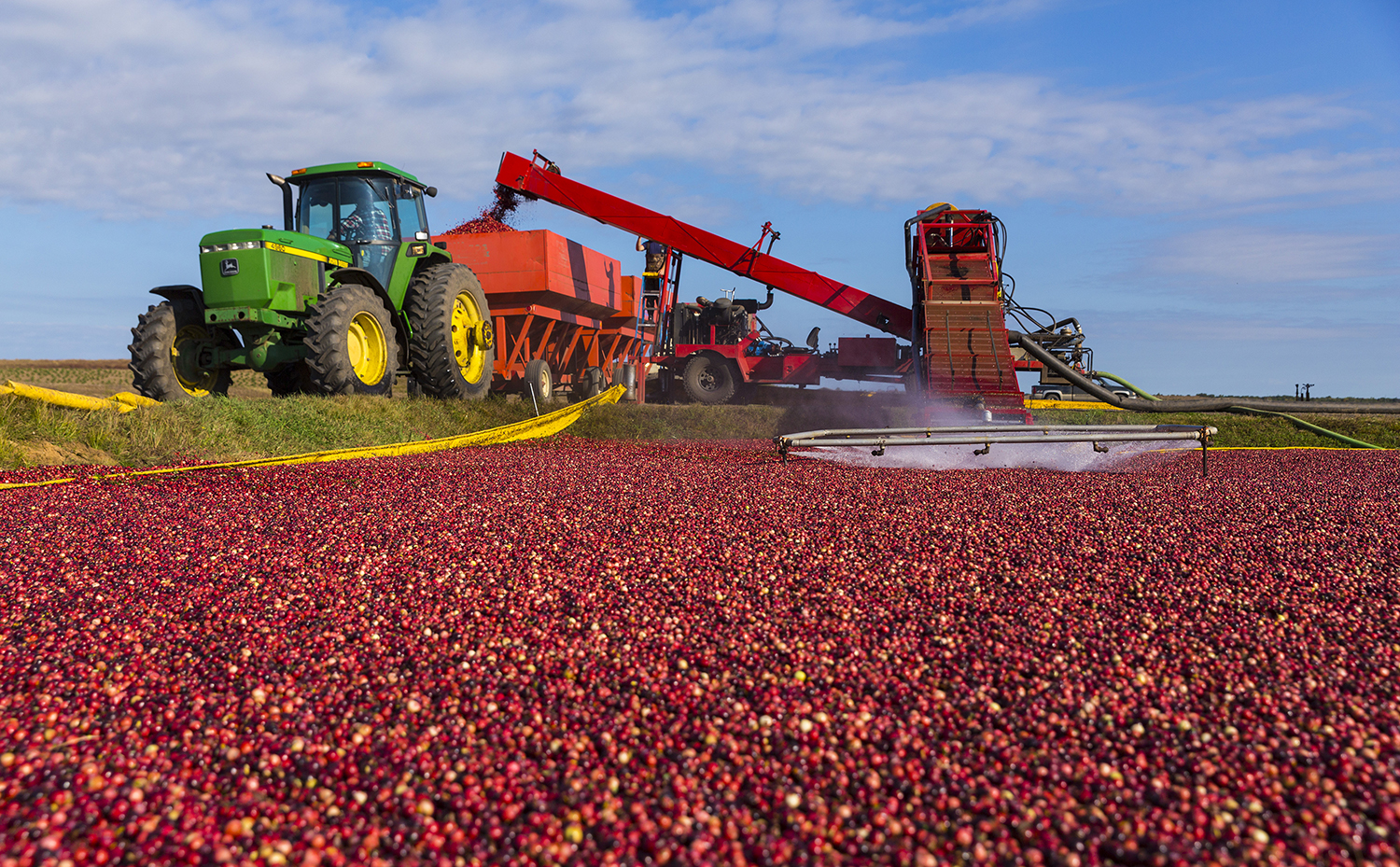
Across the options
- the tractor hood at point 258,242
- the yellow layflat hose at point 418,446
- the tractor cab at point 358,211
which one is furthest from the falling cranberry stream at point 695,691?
the tractor cab at point 358,211

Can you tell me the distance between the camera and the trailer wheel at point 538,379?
10688 mm

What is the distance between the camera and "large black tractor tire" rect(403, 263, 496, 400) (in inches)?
324

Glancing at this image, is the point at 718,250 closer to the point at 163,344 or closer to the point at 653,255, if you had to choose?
the point at 653,255

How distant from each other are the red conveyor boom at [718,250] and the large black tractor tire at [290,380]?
4.34m

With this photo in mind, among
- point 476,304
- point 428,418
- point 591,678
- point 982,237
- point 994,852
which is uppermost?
point 982,237

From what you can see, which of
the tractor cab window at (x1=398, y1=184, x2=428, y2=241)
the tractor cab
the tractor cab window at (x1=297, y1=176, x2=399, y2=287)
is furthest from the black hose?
the tractor cab window at (x1=297, y1=176, x2=399, y2=287)

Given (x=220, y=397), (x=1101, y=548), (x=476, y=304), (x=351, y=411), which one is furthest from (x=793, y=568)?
(x=476, y=304)

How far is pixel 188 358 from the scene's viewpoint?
25.5ft

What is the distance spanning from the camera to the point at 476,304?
915 cm

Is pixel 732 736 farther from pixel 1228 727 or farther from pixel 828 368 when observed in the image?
pixel 828 368

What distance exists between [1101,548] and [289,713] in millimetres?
2993

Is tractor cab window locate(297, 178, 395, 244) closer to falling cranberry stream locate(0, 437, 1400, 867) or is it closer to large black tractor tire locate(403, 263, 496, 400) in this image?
large black tractor tire locate(403, 263, 496, 400)

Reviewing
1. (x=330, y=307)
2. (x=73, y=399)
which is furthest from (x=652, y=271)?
(x=73, y=399)

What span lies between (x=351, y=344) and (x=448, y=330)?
102cm
